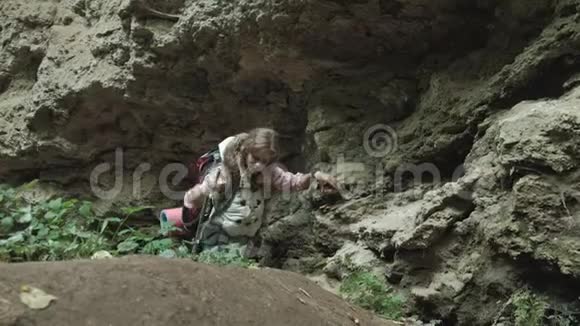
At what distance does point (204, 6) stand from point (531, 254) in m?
2.94

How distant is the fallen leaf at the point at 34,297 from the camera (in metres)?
2.05

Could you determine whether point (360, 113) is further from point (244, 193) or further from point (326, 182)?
point (244, 193)

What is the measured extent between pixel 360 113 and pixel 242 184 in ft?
3.20

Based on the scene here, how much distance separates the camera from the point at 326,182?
4.25m

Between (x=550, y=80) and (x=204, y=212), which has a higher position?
(x=550, y=80)

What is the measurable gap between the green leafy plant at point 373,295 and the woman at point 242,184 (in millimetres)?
967

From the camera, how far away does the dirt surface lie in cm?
209

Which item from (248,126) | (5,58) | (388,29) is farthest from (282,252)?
(5,58)

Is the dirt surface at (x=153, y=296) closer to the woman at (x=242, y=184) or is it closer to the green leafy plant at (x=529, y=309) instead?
the green leafy plant at (x=529, y=309)

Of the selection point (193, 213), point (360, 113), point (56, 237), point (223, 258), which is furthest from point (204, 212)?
point (360, 113)

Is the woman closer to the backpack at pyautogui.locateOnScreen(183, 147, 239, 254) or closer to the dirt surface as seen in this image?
the backpack at pyautogui.locateOnScreen(183, 147, 239, 254)

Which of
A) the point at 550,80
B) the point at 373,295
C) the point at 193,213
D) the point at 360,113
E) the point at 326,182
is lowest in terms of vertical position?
the point at 373,295

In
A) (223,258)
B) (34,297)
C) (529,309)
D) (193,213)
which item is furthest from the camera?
(193,213)

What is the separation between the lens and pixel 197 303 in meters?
2.33
